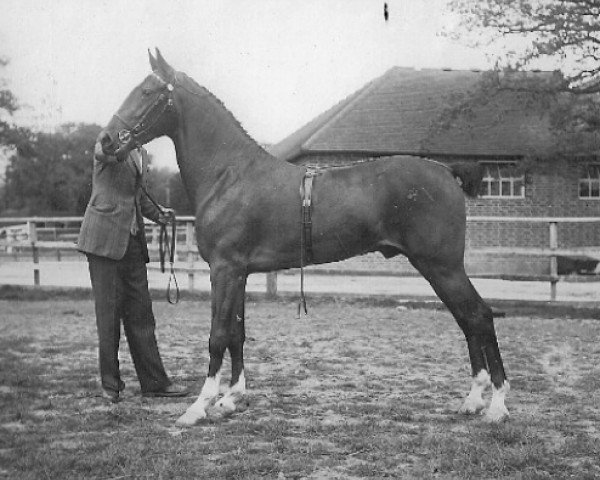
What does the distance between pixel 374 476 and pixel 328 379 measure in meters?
2.33

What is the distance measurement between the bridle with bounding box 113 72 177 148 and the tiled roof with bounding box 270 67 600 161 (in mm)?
14935

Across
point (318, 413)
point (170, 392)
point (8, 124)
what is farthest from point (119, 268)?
point (8, 124)

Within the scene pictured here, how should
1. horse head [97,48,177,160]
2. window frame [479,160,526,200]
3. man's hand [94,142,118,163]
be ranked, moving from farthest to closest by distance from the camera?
window frame [479,160,526,200] < man's hand [94,142,118,163] < horse head [97,48,177,160]

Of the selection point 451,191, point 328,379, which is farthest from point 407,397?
point 451,191

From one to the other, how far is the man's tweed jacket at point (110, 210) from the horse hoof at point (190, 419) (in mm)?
1428

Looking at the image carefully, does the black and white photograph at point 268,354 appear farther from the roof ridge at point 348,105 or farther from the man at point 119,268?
the roof ridge at point 348,105

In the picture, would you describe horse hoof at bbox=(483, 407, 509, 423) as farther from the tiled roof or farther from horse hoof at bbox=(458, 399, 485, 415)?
the tiled roof

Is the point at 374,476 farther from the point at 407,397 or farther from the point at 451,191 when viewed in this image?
the point at 451,191

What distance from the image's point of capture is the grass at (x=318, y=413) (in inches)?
130

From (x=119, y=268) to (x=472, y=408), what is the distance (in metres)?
2.98

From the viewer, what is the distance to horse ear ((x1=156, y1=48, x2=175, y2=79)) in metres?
4.59

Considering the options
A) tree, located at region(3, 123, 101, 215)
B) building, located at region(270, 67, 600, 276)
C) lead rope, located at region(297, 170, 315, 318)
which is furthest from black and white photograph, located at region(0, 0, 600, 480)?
tree, located at region(3, 123, 101, 215)

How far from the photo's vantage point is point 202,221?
15.0ft

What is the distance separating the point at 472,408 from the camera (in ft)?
14.5
